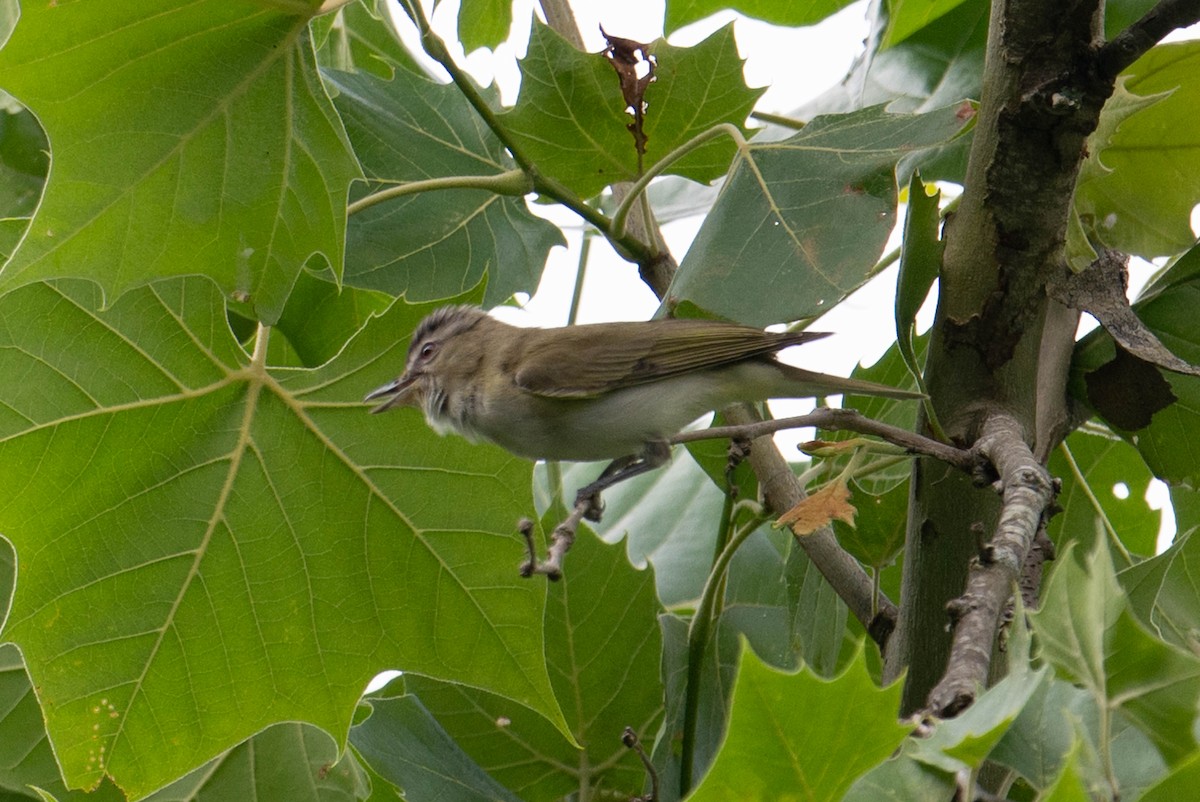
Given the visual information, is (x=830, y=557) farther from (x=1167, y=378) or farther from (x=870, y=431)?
(x=1167, y=378)

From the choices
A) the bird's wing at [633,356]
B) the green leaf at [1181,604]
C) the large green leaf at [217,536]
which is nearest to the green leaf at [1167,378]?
the green leaf at [1181,604]

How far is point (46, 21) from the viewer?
2066 millimetres

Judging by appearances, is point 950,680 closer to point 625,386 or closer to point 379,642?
point 379,642

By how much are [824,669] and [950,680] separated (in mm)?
1306

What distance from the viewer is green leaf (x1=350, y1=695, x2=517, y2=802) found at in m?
2.47

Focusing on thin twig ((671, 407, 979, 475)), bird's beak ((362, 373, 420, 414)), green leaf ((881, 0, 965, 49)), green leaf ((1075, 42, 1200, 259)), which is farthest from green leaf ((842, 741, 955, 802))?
green leaf ((881, 0, 965, 49))

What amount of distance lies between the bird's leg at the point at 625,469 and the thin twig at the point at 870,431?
580 millimetres

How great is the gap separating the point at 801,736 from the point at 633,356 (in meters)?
1.87

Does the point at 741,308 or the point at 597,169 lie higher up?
the point at 597,169

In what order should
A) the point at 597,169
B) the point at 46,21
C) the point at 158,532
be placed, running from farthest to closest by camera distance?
1. the point at 597,169
2. the point at 158,532
3. the point at 46,21

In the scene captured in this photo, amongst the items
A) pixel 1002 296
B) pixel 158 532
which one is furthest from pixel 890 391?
pixel 158 532

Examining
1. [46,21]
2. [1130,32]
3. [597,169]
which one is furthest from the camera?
[597,169]

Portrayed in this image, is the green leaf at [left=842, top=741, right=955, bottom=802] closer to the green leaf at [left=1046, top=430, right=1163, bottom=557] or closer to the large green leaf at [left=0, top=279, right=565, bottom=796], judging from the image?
the large green leaf at [left=0, top=279, right=565, bottom=796]

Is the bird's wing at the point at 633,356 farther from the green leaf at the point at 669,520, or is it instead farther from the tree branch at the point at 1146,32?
the tree branch at the point at 1146,32
